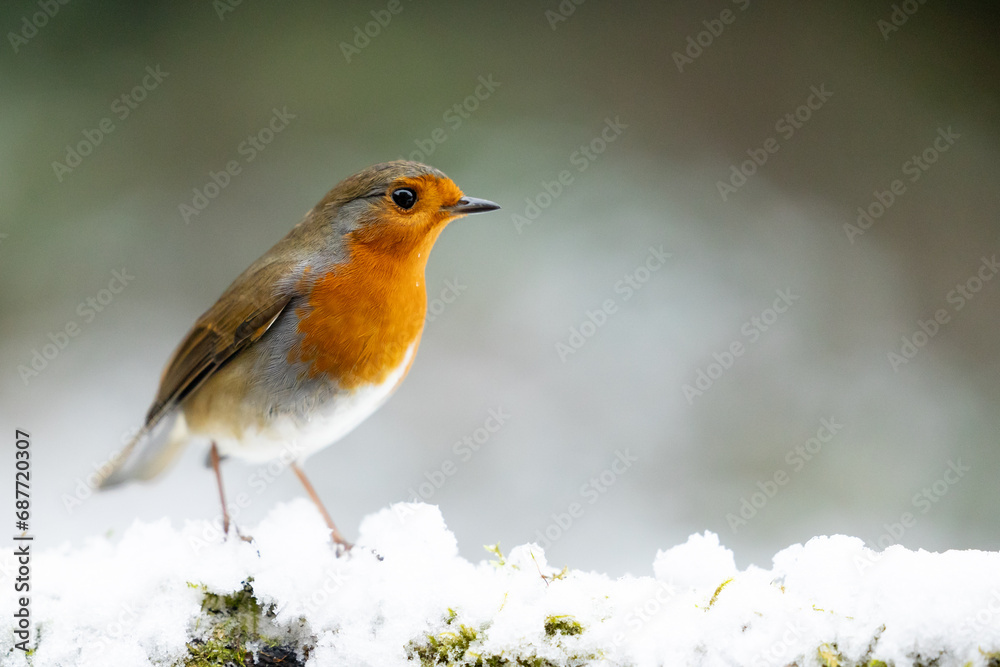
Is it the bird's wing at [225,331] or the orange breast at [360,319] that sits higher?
the orange breast at [360,319]

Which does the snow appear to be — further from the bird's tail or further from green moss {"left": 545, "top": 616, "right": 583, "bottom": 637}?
the bird's tail

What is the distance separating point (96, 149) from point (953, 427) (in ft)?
18.0

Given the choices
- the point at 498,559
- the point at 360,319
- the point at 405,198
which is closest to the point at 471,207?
the point at 405,198

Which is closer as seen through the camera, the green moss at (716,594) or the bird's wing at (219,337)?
the green moss at (716,594)

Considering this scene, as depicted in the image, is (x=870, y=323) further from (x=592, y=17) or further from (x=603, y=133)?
(x=592, y=17)

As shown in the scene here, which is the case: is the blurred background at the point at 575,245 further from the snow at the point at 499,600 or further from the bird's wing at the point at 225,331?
the snow at the point at 499,600

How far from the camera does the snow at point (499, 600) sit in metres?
1.38

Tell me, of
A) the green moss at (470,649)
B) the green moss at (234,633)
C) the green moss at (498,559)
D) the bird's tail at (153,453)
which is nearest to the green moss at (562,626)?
the green moss at (470,649)

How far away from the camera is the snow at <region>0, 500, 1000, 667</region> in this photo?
138 centimetres

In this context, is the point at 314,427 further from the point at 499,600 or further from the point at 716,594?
the point at 716,594

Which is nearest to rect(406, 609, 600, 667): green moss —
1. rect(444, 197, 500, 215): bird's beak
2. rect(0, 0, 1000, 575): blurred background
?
rect(444, 197, 500, 215): bird's beak

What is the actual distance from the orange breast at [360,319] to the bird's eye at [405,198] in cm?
16

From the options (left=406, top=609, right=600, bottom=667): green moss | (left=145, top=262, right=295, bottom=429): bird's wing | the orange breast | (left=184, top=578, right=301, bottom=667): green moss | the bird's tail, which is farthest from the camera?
the bird's tail

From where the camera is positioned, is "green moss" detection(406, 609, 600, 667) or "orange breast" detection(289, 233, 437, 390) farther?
"orange breast" detection(289, 233, 437, 390)
